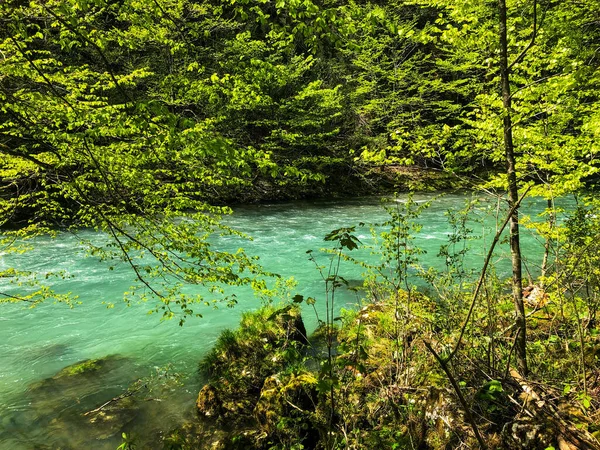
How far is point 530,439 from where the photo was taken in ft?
7.64

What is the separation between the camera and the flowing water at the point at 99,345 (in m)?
4.86

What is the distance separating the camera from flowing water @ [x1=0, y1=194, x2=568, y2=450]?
4.86 metres

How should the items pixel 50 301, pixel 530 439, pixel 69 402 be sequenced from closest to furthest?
pixel 530 439, pixel 69 402, pixel 50 301

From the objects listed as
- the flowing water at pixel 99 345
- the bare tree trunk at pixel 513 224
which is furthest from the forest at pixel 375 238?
the flowing water at pixel 99 345

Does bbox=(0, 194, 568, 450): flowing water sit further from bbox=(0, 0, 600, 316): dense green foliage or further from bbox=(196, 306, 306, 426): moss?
bbox=(0, 0, 600, 316): dense green foliage

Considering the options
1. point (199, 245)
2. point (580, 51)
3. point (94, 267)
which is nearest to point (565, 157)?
point (580, 51)

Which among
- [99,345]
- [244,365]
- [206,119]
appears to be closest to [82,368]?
[99,345]

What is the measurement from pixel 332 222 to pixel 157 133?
1347 cm

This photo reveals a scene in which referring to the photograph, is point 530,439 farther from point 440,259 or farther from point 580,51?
point 440,259

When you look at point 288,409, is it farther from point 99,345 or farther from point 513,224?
point 99,345

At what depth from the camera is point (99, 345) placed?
276 inches

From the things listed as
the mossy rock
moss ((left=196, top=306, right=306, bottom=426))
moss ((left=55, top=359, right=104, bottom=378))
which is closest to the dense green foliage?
moss ((left=196, top=306, right=306, bottom=426))

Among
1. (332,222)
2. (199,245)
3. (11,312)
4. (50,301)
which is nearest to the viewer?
(199,245)

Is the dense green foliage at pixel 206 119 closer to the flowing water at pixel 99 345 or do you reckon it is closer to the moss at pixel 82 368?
the flowing water at pixel 99 345
